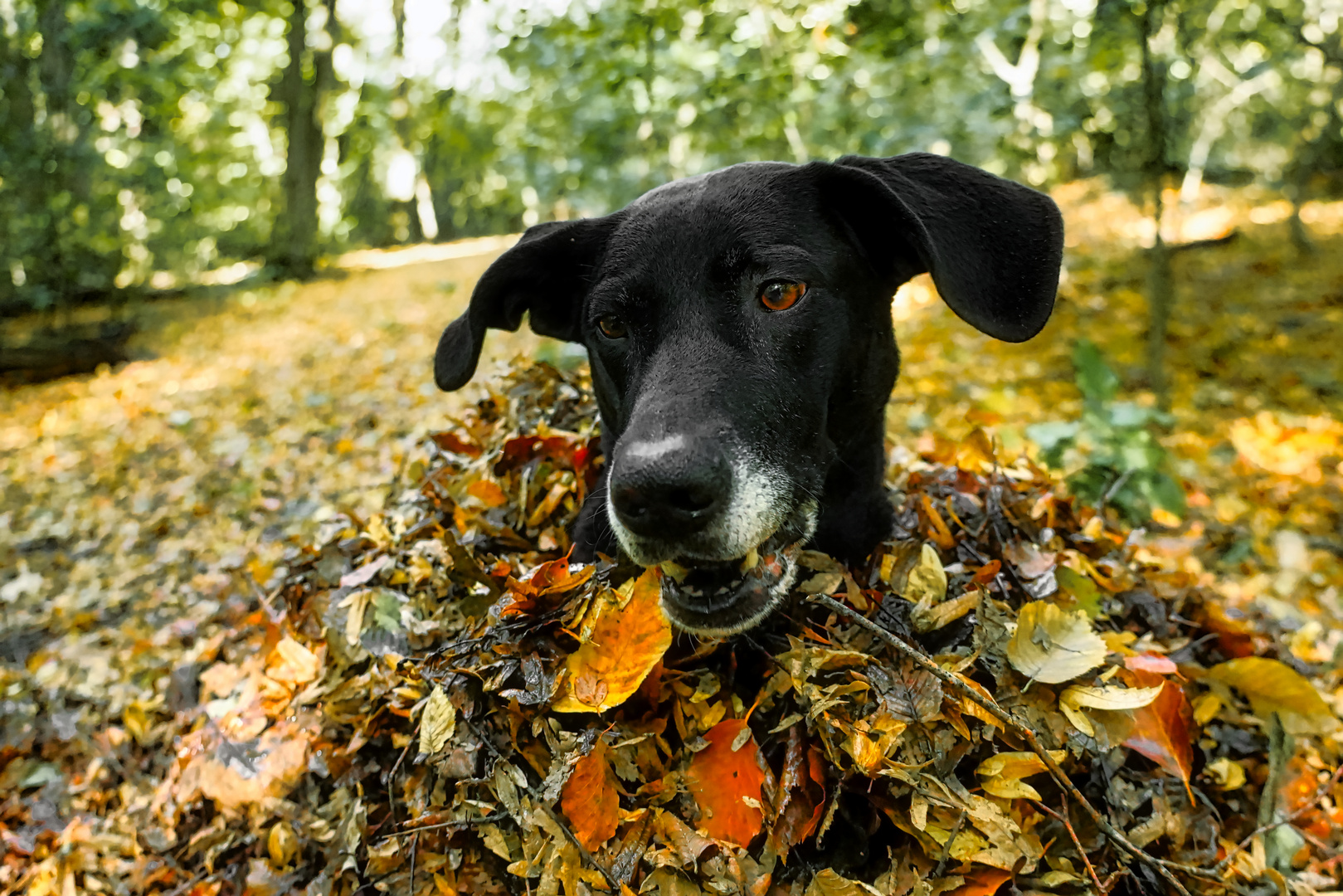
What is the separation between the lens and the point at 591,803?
5.90 ft

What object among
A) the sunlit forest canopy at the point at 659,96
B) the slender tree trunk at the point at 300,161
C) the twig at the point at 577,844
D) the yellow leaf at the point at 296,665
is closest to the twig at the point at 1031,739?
the twig at the point at 577,844

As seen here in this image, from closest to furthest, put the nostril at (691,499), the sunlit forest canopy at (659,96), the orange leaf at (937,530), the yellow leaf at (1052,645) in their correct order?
the nostril at (691,499)
the yellow leaf at (1052,645)
the orange leaf at (937,530)
the sunlit forest canopy at (659,96)

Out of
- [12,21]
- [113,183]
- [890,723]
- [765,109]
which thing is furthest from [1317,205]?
[12,21]

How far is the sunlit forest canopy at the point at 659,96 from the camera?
6477mm

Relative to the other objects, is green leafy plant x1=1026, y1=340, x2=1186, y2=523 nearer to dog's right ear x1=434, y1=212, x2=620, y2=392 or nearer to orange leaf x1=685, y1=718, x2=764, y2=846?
dog's right ear x1=434, y1=212, x2=620, y2=392

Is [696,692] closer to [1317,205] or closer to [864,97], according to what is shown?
[864,97]

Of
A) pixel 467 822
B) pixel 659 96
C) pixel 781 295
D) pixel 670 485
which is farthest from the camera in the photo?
pixel 659 96

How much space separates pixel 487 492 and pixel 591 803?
124 cm

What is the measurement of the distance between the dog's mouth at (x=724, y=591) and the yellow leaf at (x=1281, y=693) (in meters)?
1.53

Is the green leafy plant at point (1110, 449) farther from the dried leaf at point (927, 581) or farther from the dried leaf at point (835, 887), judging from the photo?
the dried leaf at point (835, 887)

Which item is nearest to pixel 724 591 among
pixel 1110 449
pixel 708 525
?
pixel 708 525

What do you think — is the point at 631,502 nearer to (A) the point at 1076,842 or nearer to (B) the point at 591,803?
(B) the point at 591,803

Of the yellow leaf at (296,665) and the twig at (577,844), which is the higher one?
the twig at (577,844)

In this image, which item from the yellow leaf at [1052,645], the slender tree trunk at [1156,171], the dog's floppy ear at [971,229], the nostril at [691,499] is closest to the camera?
the nostril at [691,499]
